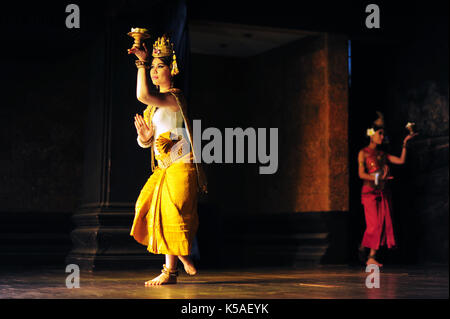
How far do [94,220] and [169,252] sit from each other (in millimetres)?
2485

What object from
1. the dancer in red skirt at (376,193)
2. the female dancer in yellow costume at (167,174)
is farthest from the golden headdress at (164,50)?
the dancer in red skirt at (376,193)

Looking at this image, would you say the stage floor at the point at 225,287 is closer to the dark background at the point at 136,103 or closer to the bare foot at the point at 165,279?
the bare foot at the point at 165,279

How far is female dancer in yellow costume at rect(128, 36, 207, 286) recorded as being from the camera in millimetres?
5004

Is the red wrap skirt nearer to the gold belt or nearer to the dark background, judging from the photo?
the dark background

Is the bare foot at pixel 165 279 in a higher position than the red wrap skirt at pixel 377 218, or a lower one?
lower

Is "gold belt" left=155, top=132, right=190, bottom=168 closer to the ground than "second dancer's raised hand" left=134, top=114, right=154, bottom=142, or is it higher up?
closer to the ground

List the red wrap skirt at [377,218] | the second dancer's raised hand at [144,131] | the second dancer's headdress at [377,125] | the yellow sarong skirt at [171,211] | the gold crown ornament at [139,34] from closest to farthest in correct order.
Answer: the gold crown ornament at [139,34] < the yellow sarong skirt at [171,211] < the second dancer's raised hand at [144,131] < the red wrap skirt at [377,218] < the second dancer's headdress at [377,125]

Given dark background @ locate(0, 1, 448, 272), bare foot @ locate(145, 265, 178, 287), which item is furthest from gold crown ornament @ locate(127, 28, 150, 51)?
dark background @ locate(0, 1, 448, 272)

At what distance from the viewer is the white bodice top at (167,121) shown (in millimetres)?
5191

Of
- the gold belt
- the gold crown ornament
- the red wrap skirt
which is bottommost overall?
the red wrap skirt

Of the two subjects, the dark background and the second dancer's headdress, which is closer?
the dark background

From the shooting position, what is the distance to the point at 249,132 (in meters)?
9.91

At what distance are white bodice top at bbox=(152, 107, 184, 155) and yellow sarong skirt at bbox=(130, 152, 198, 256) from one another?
0.71 feet

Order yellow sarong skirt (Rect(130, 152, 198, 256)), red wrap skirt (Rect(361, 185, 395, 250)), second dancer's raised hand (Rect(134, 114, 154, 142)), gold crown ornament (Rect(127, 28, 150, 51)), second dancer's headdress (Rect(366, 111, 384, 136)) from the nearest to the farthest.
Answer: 1. gold crown ornament (Rect(127, 28, 150, 51))
2. yellow sarong skirt (Rect(130, 152, 198, 256))
3. second dancer's raised hand (Rect(134, 114, 154, 142))
4. red wrap skirt (Rect(361, 185, 395, 250))
5. second dancer's headdress (Rect(366, 111, 384, 136))
